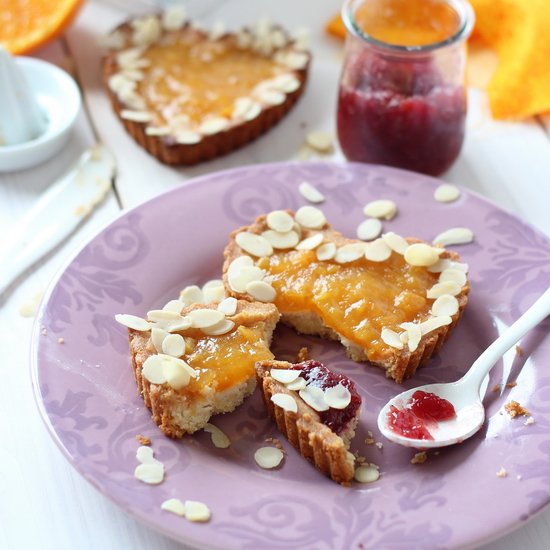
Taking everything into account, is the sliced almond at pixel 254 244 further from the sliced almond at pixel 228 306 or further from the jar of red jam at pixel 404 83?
the jar of red jam at pixel 404 83

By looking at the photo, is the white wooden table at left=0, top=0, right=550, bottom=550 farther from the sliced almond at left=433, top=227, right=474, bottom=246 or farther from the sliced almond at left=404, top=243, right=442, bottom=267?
the sliced almond at left=404, top=243, right=442, bottom=267

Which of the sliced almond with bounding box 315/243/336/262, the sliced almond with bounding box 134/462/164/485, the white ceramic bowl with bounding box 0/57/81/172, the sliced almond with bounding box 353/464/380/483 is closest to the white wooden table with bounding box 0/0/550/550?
the white ceramic bowl with bounding box 0/57/81/172

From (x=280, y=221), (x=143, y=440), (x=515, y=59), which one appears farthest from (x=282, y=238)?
(x=515, y=59)

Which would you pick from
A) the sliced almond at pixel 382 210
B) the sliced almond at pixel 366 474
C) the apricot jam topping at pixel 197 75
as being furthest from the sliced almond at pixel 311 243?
the apricot jam topping at pixel 197 75

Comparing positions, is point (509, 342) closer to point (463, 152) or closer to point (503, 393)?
point (503, 393)

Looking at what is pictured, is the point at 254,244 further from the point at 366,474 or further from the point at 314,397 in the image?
the point at 366,474

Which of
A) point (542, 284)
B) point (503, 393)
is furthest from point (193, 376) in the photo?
point (542, 284)
